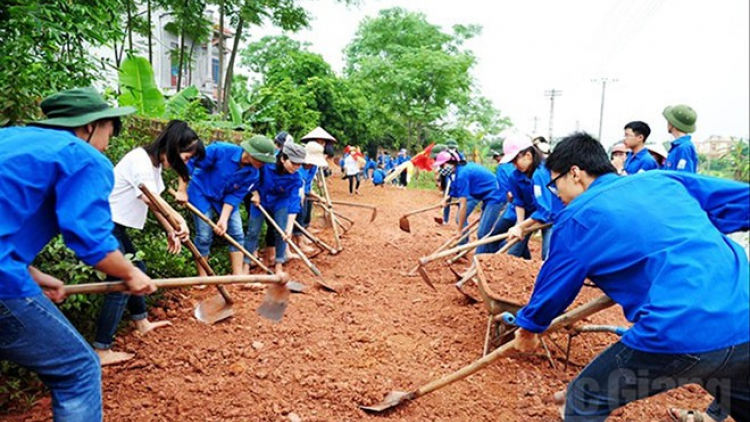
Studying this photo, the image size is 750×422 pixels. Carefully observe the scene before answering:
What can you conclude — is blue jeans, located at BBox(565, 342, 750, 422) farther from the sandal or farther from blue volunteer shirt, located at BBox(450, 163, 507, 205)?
blue volunteer shirt, located at BBox(450, 163, 507, 205)

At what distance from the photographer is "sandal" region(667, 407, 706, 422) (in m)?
2.90

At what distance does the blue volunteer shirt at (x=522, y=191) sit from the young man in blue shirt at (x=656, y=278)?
2.93 metres

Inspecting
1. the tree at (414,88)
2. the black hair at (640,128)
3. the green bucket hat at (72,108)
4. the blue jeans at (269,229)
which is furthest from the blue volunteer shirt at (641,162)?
the tree at (414,88)

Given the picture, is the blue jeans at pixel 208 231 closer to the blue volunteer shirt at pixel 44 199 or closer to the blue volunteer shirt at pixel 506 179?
the blue volunteer shirt at pixel 44 199

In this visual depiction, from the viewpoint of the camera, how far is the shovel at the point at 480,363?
7.38 ft

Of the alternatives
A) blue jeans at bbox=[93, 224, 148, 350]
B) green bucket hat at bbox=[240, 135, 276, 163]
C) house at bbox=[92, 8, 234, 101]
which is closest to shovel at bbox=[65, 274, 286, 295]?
blue jeans at bbox=[93, 224, 148, 350]

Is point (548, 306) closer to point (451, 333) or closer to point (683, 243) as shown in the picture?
point (683, 243)

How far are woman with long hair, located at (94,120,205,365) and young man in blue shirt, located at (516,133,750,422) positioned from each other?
8.69 ft

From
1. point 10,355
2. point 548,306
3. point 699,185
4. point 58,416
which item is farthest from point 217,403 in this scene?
point 699,185

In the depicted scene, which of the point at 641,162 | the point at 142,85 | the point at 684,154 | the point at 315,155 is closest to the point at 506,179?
the point at 641,162

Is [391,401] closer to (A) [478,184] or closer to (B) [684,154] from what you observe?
(A) [478,184]

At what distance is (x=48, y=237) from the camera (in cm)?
184

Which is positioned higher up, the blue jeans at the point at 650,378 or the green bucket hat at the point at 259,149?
the green bucket hat at the point at 259,149

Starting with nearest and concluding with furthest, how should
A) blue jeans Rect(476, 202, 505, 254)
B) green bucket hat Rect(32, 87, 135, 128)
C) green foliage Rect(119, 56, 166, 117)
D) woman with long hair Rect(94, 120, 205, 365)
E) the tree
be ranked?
green bucket hat Rect(32, 87, 135, 128), woman with long hair Rect(94, 120, 205, 365), blue jeans Rect(476, 202, 505, 254), green foliage Rect(119, 56, 166, 117), the tree
